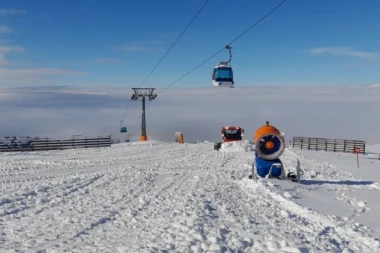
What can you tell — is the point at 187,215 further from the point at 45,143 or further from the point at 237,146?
the point at 45,143

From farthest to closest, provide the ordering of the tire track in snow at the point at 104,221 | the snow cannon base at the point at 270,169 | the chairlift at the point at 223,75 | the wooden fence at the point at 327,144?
the wooden fence at the point at 327,144, the chairlift at the point at 223,75, the snow cannon base at the point at 270,169, the tire track in snow at the point at 104,221

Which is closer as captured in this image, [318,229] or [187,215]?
[318,229]

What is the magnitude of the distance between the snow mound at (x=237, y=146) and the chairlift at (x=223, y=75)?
34.8ft

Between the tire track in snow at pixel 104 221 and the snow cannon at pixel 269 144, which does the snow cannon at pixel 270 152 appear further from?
the tire track in snow at pixel 104 221

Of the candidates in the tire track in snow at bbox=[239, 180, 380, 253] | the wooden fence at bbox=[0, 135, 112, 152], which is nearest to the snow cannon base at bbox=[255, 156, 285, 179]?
the tire track in snow at bbox=[239, 180, 380, 253]

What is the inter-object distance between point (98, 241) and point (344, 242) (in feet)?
15.4

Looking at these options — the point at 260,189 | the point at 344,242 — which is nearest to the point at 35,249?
the point at 344,242

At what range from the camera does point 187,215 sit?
9.19 m

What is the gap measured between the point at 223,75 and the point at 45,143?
2422 cm

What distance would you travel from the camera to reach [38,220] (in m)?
8.95

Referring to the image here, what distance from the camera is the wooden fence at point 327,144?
46.3 meters

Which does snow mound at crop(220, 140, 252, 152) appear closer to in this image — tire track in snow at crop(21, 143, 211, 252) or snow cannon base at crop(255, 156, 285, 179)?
snow cannon base at crop(255, 156, 285, 179)

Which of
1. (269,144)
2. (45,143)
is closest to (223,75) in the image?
(269,144)

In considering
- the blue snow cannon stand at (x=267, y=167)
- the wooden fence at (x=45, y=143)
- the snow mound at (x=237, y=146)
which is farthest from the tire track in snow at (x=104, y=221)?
the wooden fence at (x=45, y=143)
